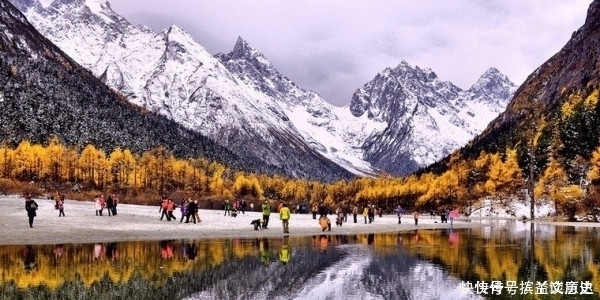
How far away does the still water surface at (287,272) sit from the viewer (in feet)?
67.8

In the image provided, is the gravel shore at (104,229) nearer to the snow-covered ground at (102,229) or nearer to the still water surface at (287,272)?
the snow-covered ground at (102,229)

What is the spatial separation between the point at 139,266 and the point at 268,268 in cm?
617

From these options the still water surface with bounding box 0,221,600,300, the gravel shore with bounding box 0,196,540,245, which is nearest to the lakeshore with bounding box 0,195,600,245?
the gravel shore with bounding box 0,196,540,245

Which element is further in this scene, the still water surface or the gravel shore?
the gravel shore

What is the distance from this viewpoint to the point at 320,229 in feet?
204

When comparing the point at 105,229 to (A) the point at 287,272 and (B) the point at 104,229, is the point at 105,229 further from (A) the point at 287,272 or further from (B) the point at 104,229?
(A) the point at 287,272

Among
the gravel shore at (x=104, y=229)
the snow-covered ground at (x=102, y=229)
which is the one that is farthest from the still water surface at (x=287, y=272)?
the snow-covered ground at (x=102, y=229)

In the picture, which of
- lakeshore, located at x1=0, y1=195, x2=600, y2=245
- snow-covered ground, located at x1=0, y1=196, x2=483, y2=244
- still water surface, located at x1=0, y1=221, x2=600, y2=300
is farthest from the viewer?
snow-covered ground, located at x1=0, y1=196, x2=483, y2=244

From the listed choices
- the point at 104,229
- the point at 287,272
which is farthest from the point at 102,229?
the point at 287,272

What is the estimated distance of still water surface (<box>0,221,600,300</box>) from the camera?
20656mm

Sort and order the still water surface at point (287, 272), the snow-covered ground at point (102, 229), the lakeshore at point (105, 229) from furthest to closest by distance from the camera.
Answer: the snow-covered ground at point (102, 229), the lakeshore at point (105, 229), the still water surface at point (287, 272)

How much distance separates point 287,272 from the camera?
2664 cm

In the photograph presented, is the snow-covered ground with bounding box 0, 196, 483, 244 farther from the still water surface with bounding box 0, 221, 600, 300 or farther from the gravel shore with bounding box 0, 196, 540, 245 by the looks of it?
the still water surface with bounding box 0, 221, 600, 300

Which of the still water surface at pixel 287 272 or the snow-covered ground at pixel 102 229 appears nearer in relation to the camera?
the still water surface at pixel 287 272
